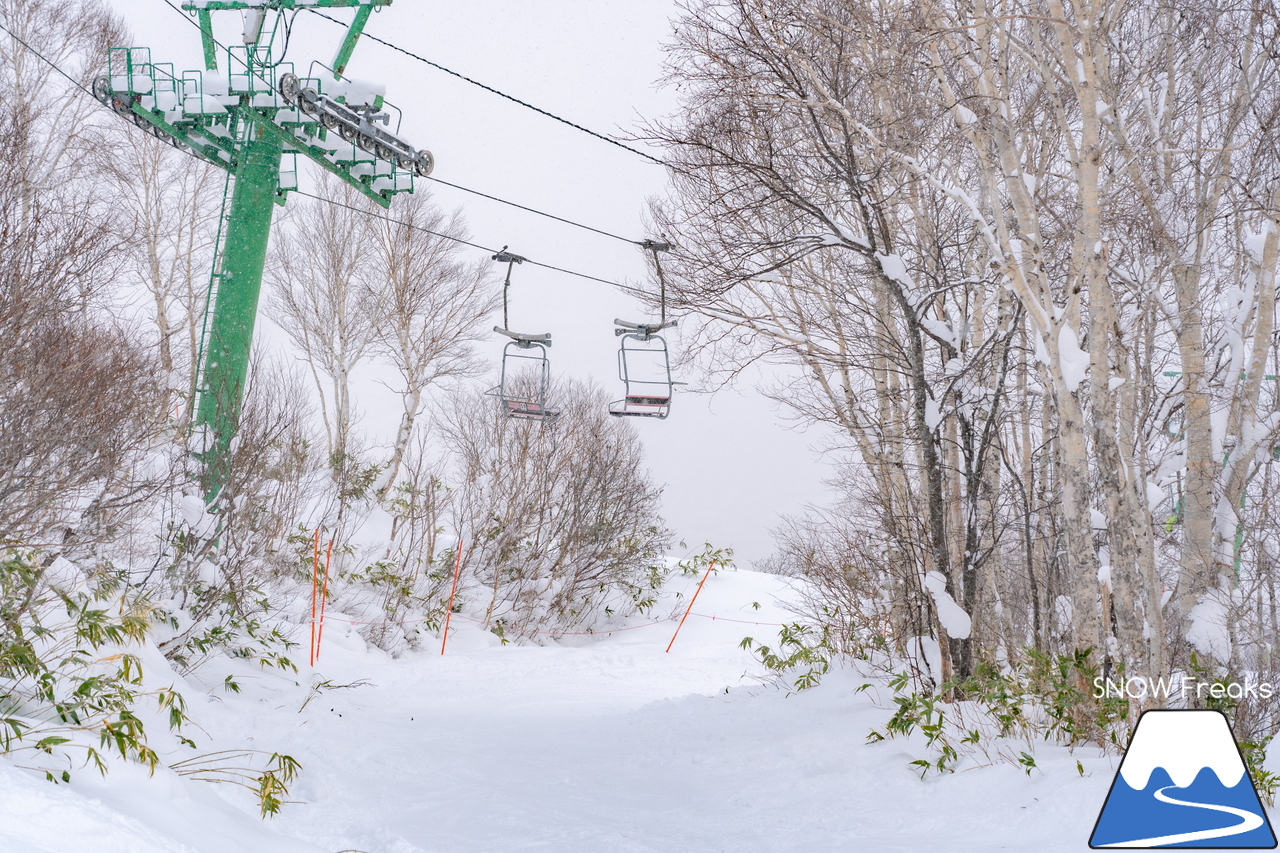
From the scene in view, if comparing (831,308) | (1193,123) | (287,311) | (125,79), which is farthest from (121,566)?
(287,311)

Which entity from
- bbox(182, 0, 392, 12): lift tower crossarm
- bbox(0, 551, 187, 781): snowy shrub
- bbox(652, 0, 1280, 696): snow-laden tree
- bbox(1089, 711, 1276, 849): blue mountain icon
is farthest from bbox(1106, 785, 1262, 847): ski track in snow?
bbox(182, 0, 392, 12): lift tower crossarm

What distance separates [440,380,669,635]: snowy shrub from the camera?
15055 millimetres

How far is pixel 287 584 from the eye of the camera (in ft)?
36.2

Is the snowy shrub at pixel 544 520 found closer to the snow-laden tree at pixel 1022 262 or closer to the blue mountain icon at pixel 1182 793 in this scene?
the snow-laden tree at pixel 1022 262

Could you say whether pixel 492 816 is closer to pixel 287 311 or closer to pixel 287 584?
pixel 287 584

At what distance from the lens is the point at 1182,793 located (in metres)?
3.58

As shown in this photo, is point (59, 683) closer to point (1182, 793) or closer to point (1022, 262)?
point (1182, 793)

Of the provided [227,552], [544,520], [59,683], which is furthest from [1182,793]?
[544,520]

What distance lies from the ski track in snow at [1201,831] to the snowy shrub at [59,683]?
4022mm

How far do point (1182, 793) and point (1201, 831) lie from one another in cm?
17

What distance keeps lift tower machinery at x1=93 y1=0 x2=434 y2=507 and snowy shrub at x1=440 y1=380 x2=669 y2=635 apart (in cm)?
604

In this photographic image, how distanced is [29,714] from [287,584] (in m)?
7.51

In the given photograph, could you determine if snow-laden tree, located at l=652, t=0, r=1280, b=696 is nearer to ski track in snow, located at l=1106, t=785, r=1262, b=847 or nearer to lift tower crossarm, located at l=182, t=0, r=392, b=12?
ski track in snow, located at l=1106, t=785, r=1262, b=847

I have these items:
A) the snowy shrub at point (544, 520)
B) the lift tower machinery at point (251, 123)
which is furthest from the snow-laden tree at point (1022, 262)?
the snowy shrub at point (544, 520)
